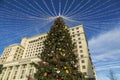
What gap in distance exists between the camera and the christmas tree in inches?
291

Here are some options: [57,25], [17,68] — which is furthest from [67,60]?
[17,68]

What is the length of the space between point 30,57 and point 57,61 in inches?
1219

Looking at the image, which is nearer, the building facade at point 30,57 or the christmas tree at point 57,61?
the christmas tree at point 57,61

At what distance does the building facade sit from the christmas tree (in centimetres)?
321

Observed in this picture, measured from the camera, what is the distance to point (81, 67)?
39094 mm

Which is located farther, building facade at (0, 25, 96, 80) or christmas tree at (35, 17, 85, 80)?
building facade at (0, 25, 96, 80)

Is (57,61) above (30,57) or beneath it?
beneath

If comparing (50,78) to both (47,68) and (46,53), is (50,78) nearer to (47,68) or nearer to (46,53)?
(47,68)

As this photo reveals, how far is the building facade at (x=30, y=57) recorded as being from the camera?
116 feet

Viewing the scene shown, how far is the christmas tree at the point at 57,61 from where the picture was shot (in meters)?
7.38

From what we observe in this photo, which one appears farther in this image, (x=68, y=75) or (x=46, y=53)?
(x=46, y=53)

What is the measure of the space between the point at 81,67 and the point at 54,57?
32.9 meters

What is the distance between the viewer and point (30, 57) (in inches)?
1454

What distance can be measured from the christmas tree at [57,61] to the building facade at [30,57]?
3.21 meters
